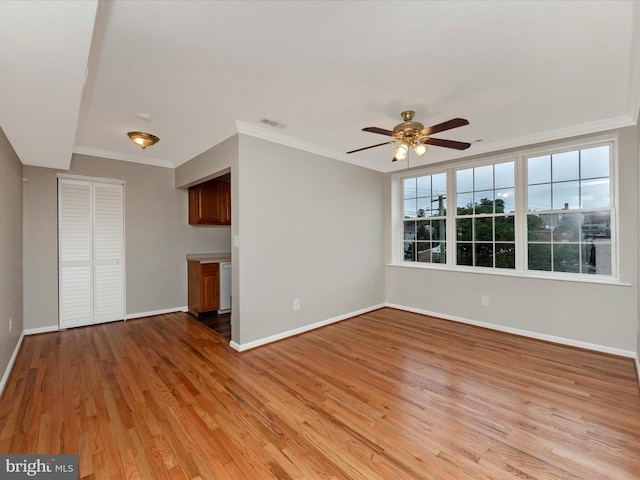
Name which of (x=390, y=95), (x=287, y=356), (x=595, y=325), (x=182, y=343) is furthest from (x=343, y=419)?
(x=595, y=325)

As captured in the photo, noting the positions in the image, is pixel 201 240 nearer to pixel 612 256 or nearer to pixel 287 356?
pixel 287 356

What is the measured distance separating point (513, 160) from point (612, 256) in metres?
1.57

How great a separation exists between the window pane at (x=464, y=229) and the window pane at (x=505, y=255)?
1.39 ft

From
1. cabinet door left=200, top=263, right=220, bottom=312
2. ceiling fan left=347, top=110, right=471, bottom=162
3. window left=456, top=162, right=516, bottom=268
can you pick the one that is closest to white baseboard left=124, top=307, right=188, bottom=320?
cabinet door left=200, top=263, right=220, bottom=312

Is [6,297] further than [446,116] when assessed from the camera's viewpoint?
No

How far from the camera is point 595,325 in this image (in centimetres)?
334

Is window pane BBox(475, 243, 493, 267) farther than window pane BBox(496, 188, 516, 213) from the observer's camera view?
Yes

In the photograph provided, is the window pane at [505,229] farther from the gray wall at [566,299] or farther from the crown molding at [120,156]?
the crown molding at [120,156]

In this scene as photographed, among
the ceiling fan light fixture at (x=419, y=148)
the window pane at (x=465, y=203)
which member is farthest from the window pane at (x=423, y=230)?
the ceiling fan light fixture at (x=419, y=148)

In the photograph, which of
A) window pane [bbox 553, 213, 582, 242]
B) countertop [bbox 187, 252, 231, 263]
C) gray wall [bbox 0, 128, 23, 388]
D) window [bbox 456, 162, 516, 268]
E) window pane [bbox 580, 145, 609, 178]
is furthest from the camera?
countertop [bbox 187, 252, 231, 263]

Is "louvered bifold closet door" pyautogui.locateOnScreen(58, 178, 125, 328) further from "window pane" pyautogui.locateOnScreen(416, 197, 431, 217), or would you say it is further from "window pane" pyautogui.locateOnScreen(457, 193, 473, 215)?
"window pane" pyautogui.locateOnScreen(457, 193, 473, 215)

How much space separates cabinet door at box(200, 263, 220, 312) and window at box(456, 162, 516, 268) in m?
3.78

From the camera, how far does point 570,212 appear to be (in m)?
3.61

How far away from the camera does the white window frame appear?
3318mm
